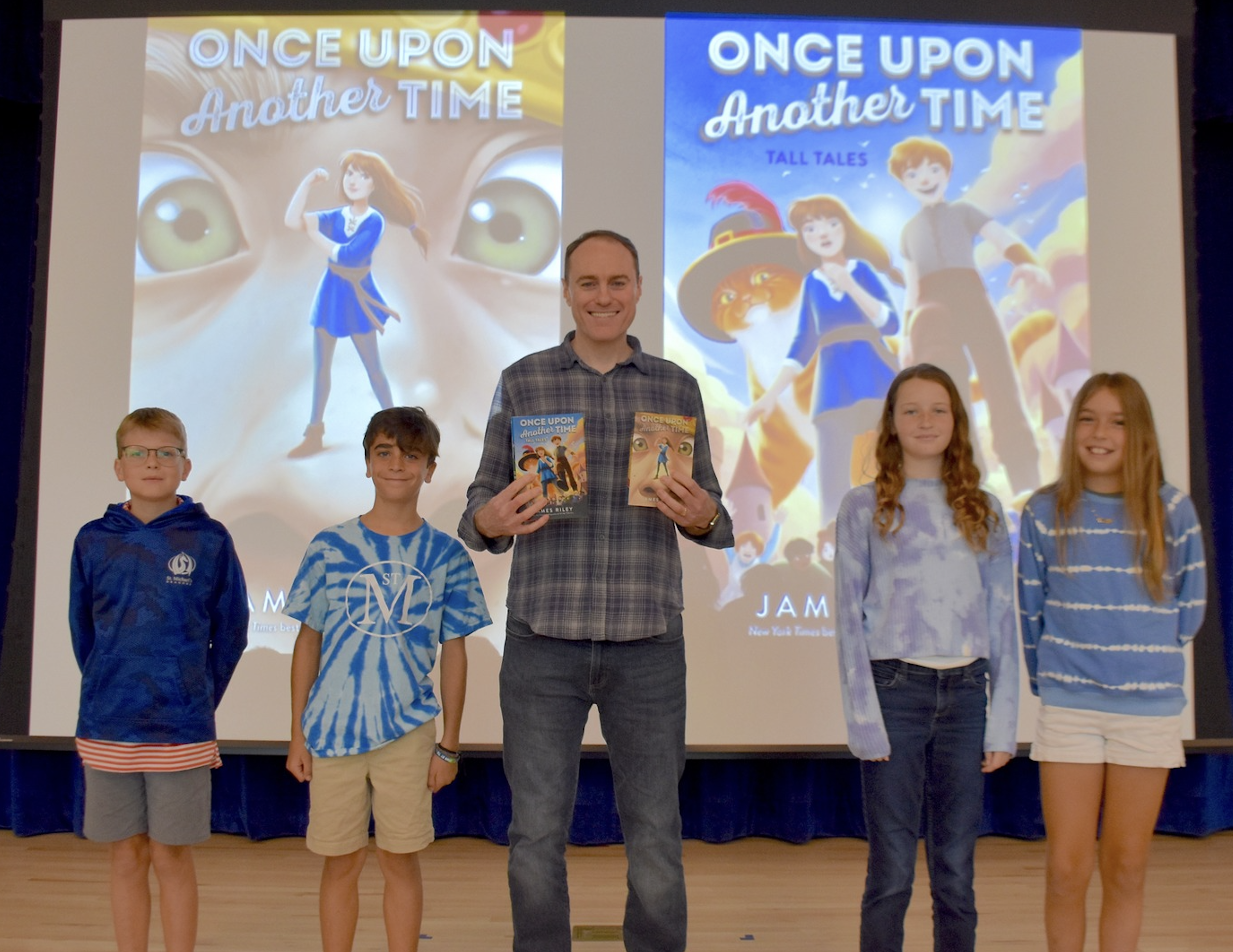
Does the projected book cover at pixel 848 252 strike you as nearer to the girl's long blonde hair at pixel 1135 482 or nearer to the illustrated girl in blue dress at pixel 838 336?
the illustrated girl in blue dress at pixel 838 336

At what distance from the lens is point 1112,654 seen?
2039 millimetres

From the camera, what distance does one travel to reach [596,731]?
3.55 metres

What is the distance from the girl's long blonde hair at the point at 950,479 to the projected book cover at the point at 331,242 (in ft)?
5.68

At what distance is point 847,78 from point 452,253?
1.61m

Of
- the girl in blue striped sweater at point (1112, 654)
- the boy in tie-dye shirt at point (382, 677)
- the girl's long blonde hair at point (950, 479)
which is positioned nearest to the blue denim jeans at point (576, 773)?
the boy in tie-dye shirt at point (382, 677)

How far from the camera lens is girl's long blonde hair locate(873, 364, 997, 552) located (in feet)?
6.63

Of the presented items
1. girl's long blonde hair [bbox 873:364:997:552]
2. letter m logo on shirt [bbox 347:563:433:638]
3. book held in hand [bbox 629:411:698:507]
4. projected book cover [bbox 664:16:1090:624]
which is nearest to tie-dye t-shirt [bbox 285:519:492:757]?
letter m logo on shirt [bbox 347:563:433:638]

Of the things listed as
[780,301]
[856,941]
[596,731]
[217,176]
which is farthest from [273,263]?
[856,941]

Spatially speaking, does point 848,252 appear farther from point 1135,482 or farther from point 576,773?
point 576,773

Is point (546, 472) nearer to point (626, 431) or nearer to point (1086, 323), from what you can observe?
point (626, 431)

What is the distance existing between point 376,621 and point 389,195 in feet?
6.77

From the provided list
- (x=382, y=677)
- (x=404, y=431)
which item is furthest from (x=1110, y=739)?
(x=404, y=431)

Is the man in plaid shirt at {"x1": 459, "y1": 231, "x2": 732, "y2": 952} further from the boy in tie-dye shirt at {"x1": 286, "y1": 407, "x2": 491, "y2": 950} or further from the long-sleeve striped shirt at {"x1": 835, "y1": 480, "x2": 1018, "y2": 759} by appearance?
the long-sleeve striped shirt at {"x1": 835, "y1": 480, "x2": 1018, "y2": 759}

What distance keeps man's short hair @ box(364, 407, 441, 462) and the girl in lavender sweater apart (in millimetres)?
950
